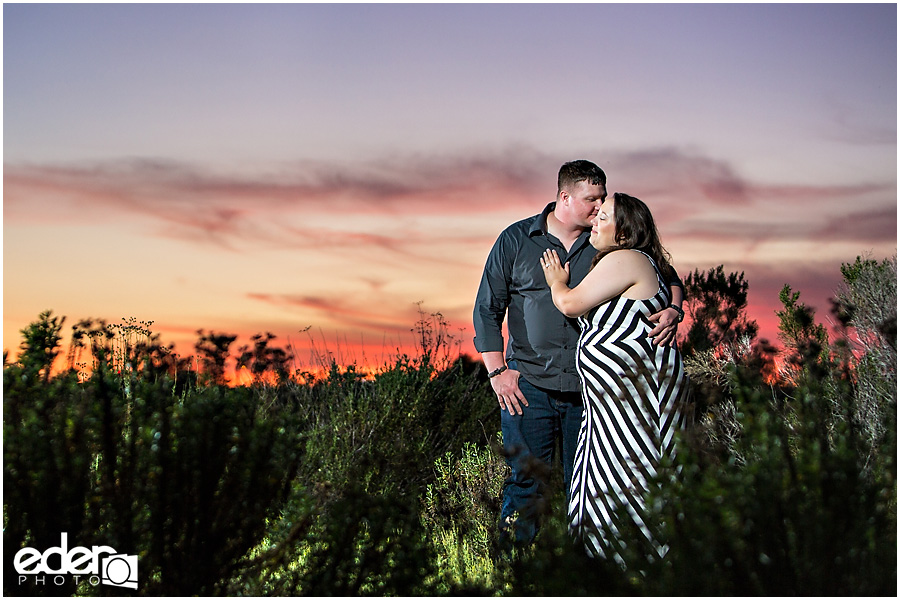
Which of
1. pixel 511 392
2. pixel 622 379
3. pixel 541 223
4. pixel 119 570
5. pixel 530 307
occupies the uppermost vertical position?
pixel 541 223

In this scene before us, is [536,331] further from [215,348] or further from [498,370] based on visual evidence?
[215,348]

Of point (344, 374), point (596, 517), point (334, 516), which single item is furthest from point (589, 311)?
point (344, 374)

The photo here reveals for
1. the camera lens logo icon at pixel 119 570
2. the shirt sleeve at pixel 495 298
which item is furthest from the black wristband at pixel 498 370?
the camera lens logo icon at pixel 119 570

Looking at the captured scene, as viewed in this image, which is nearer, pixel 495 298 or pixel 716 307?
pixel 495 298

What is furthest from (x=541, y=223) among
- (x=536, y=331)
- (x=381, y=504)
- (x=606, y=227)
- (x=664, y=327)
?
(x=381, y=504)

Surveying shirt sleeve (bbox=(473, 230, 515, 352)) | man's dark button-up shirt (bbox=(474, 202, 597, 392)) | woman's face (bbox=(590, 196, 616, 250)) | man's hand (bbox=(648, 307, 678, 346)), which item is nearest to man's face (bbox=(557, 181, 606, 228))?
man's dark button-up shirt (bbox=(474, 202, 597, 392))

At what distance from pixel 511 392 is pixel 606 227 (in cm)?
116

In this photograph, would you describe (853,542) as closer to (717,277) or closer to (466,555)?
(466,555)

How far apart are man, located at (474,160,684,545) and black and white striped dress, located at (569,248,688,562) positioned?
0.75 metres

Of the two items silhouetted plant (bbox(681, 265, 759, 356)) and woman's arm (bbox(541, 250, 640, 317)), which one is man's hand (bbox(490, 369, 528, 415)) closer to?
woman's arm (bbox(541, 250, 640, 317))

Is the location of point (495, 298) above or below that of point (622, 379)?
above

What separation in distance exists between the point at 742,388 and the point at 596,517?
3.50ft

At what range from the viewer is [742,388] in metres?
2.58

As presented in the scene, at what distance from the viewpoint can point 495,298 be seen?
452 centimetres
